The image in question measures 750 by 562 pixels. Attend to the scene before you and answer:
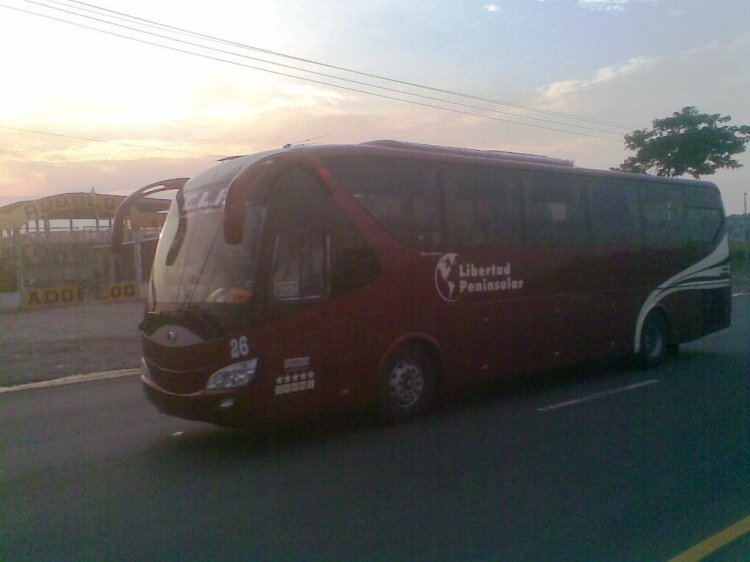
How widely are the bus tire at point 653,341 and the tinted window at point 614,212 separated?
1.58 meters

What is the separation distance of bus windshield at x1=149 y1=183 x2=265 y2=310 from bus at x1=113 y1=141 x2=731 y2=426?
20 mm

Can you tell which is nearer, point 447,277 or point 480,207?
point 447,277

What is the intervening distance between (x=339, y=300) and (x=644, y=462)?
356 centimetres

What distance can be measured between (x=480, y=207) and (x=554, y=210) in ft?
5.67

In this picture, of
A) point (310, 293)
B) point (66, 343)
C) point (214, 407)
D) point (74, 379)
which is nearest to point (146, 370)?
point (214, 407)

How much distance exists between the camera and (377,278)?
29.5 ft

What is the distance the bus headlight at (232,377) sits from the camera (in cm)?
777

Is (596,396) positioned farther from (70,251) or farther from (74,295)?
(70,251)

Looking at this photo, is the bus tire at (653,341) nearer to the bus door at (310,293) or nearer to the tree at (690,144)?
the bus door at (310,293)

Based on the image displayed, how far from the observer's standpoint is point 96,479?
721 cm

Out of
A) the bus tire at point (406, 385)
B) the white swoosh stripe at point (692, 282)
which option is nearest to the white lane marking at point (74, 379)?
the bus tire at point (406, 385)

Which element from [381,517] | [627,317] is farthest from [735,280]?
[381,517]

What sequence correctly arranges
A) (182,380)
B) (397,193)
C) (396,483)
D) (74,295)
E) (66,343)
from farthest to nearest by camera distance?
(74,295) < (66,343) < (397,193) < (182,380) < (396,483)

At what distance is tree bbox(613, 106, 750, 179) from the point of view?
4406cm
